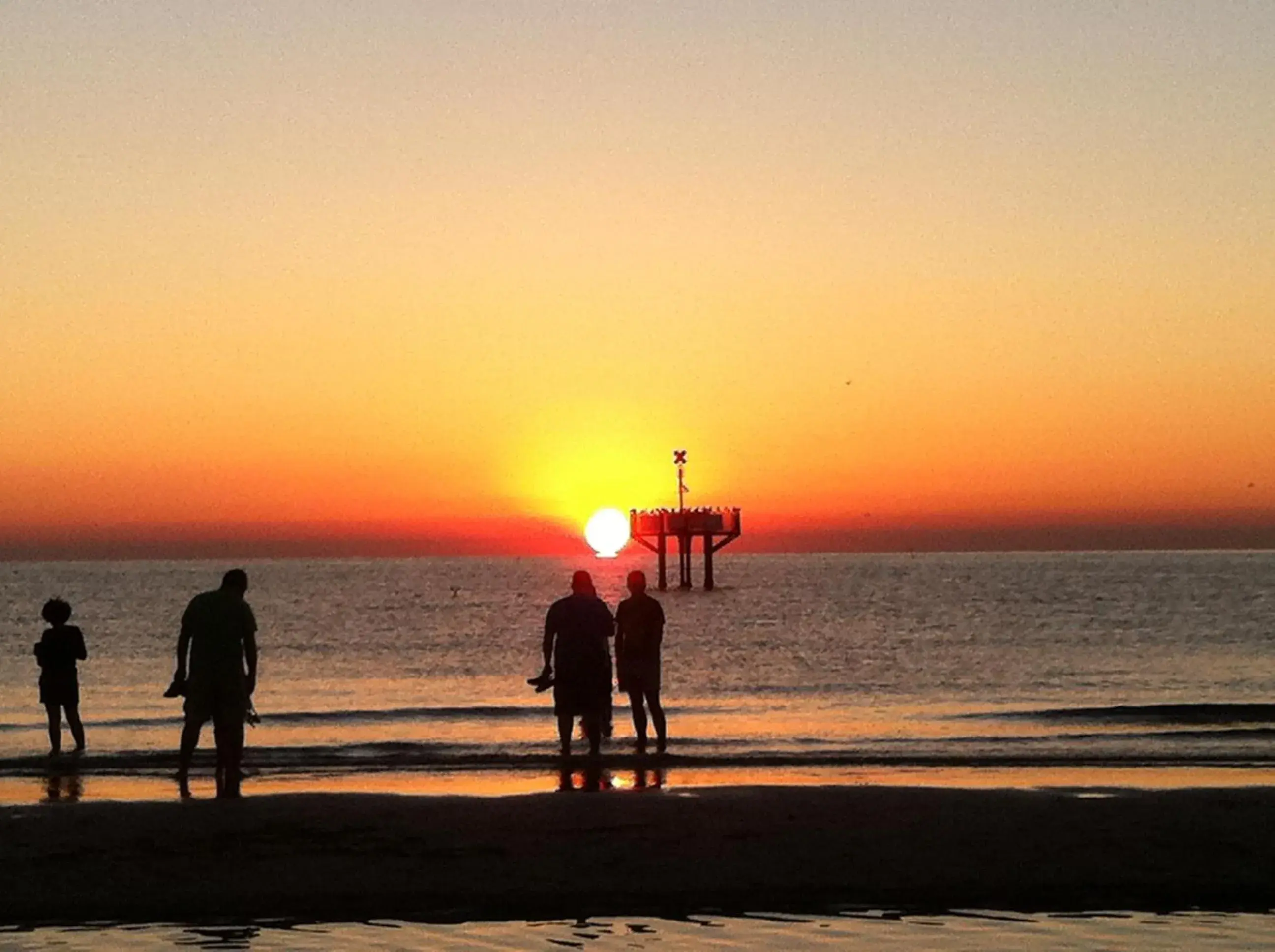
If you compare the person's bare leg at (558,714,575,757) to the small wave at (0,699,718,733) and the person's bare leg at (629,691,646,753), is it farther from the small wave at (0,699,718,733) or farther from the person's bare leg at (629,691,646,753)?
the small wave at (0,699,718,733)

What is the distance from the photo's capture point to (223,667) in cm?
1405

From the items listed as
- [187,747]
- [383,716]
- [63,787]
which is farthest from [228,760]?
[383,716]

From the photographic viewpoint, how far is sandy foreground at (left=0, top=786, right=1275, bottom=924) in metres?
10.2

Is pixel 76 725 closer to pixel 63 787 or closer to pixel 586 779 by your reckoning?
pixel 63 787

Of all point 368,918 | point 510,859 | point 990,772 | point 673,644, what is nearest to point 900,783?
point 990,772

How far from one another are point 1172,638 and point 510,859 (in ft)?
186

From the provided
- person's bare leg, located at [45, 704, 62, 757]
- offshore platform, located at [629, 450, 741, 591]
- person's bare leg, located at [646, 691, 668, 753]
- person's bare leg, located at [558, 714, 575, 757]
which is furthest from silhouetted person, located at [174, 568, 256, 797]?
offshore platform, located at [629, 450, 741, 591]

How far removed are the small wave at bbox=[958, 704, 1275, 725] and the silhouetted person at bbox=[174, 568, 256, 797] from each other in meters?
18.9

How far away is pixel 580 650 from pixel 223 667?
402cm

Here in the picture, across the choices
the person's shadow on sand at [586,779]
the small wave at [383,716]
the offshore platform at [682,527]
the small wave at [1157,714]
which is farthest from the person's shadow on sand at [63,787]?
the offshore platform at [682,527]

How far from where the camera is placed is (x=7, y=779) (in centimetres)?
1803

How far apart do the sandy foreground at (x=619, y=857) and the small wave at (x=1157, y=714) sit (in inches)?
657

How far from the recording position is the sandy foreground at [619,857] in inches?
402

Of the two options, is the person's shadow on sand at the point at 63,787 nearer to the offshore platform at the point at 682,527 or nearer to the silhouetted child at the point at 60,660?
the silhouetted child at the point at 60,660
